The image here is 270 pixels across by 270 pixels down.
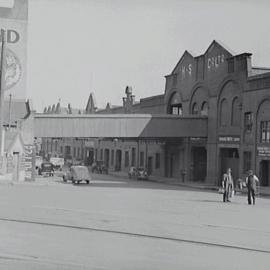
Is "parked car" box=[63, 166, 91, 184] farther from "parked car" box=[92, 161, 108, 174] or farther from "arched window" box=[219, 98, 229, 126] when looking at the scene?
"parked car" box=[92, 161, 108, 174]

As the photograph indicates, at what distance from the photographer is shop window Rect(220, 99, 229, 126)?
44.6 metres

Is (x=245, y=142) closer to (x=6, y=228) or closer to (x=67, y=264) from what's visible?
(x=6, y=228)

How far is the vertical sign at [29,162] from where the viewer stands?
129 ft

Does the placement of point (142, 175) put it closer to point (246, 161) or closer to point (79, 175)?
point (79, 175)

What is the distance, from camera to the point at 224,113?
4500 cm

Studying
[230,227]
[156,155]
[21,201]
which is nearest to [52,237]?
[230,227]

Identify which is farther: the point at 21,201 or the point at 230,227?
the point at 21,201

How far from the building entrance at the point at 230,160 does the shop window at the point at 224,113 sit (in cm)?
234

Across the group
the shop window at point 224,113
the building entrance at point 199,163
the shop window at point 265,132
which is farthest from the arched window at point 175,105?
the shop window at point 265,132

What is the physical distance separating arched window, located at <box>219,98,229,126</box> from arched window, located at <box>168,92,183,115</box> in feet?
29.1

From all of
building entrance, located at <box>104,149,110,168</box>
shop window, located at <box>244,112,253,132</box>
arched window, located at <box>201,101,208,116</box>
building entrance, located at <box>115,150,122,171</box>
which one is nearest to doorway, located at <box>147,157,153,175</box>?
building entrance, located at <box>115,150,122,171</box>

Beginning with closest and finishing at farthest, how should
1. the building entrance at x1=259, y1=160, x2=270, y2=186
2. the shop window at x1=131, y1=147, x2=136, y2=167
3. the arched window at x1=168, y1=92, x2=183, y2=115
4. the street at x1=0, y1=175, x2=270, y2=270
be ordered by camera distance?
1. the street at x1=0, y1=175, x2=270, y2=270
2. the building entrance at x1=259, y1=160, x2=270, y2=186
3. the arched window at x1=168, y1=92, x2=183, y2=115
4. the shop window at x1=131, y1=147, x2=136, y2=167

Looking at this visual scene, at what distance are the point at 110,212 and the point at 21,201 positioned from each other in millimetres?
4147

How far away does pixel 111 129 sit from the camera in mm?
45750
